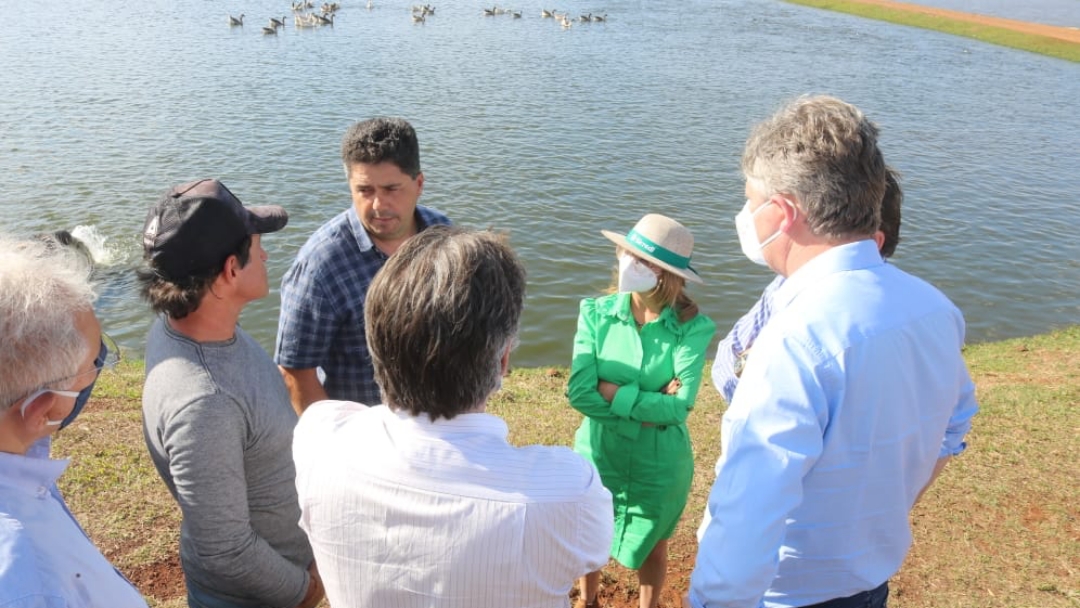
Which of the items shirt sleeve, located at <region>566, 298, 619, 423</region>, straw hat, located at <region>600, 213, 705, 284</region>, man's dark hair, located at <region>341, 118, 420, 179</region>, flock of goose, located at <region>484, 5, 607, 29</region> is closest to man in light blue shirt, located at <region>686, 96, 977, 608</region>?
straw hat, located at <region>600, 213, 705, 284</region>

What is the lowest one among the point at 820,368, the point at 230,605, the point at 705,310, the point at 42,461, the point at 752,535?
the point at 705,310

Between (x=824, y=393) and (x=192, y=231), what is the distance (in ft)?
6.54

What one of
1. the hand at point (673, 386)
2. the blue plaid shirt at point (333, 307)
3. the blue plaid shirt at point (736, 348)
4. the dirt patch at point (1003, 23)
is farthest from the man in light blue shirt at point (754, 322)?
the dirt patch at point (1003, 23)

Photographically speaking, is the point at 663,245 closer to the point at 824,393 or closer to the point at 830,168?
the point at 830,168

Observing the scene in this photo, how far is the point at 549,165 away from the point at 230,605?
43.3ft

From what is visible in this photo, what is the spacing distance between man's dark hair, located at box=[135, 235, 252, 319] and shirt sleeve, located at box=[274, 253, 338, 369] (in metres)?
0.82

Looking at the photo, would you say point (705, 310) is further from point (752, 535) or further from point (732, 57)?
point (732, 57)

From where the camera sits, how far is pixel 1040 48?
35.2 metres

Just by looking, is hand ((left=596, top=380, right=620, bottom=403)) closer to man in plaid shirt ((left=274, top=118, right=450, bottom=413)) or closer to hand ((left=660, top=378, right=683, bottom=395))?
hand ((left=660, top=378, right=683, bottom=395))

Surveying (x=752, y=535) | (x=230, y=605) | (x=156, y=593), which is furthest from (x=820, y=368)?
(x=156, y=593)

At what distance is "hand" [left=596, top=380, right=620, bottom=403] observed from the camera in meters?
3.67

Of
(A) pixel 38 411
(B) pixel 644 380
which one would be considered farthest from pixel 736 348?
(A) pixel 38 411

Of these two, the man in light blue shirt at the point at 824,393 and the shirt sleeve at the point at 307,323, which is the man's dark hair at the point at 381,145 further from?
the man in light blue shirt at the point at 824,393

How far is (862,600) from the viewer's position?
2383mm
